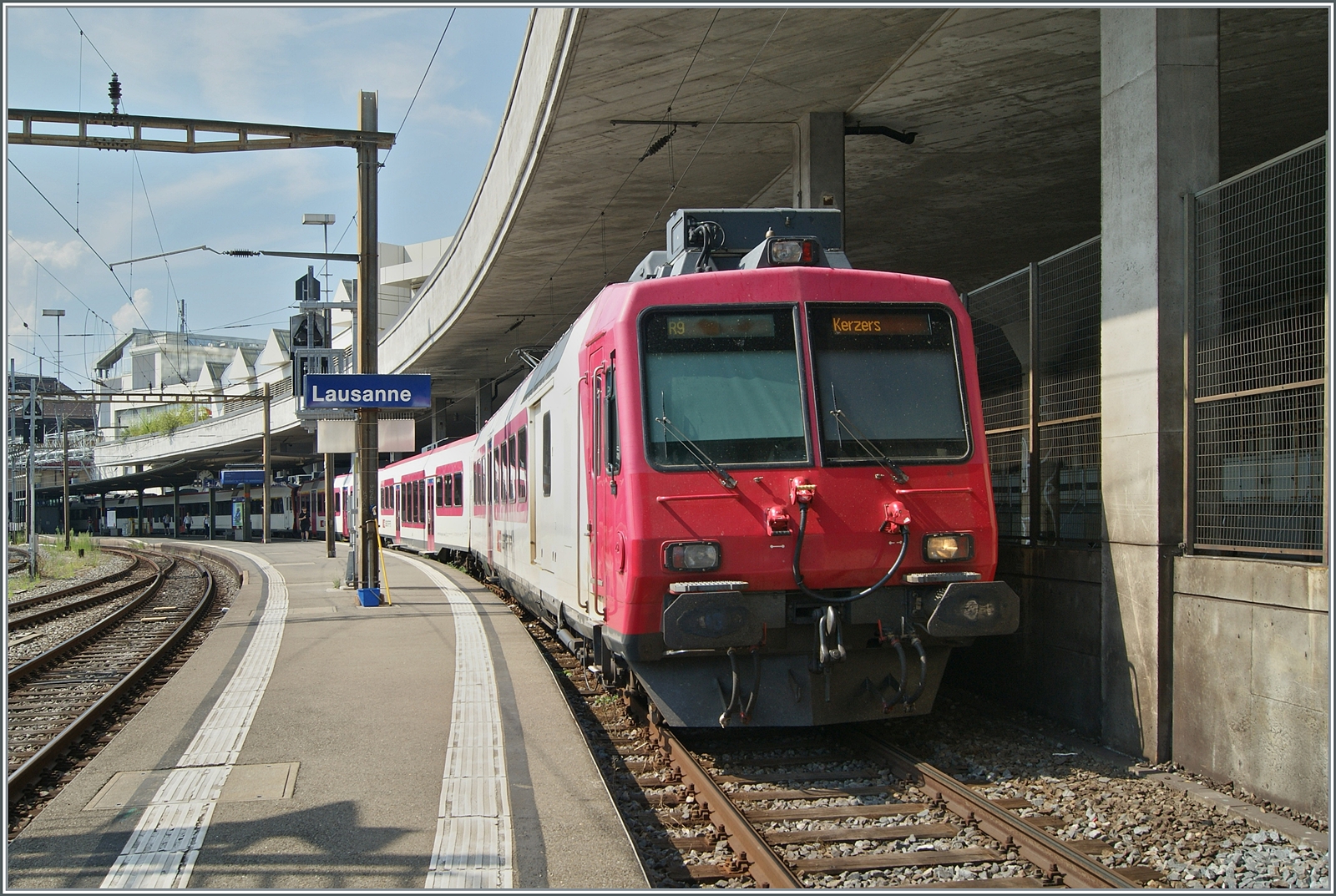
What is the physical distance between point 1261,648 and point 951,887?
251 centimetres

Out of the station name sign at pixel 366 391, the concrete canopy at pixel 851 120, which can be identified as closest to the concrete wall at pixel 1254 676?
the concrete canopy at pixel 851 120

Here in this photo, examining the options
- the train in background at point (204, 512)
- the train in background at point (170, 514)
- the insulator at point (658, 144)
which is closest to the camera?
the insulator at point (658, 144)

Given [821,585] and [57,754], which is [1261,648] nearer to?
[821,585]

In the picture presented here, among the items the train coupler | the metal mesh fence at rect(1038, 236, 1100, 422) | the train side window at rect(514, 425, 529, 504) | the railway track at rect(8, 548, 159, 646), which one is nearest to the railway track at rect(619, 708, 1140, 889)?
the train coupler

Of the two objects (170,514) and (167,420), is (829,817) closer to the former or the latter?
(170,514)

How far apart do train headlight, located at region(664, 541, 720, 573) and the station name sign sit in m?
10.1

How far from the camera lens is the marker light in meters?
7.50

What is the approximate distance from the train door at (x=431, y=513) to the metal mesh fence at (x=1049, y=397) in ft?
69.2

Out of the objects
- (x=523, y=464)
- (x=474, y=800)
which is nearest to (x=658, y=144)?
(x=523, y=464)

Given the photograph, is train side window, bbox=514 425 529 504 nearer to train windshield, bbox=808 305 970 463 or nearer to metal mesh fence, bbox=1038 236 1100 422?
train windshield, bbox=808 305 970 463

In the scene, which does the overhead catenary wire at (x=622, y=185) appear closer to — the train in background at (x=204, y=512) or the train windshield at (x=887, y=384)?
the train windshield at (x=887, y=384)

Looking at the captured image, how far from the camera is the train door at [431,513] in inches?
1167

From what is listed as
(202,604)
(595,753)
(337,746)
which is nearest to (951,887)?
(595,753)

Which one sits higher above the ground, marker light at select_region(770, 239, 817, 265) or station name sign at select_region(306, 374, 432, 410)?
marker light at select_region(770, 239, 817, 265)
